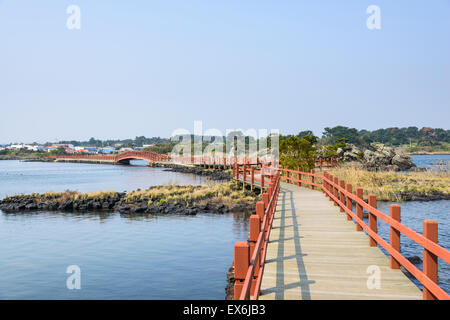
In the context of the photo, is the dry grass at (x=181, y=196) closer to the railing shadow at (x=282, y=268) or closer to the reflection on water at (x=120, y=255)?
the reflection on water at (x=120, y=255)

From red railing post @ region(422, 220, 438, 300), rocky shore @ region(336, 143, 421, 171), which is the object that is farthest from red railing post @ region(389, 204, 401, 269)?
rocky shore @ region(336, 143, 421, 171)

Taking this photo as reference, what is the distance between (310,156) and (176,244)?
20.0m

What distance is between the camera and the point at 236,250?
554 cm

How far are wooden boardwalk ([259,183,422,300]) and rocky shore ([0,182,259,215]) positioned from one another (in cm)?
1404

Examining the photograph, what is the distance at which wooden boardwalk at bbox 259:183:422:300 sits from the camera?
6926 mm

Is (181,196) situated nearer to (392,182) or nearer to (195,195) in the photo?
(195,195)

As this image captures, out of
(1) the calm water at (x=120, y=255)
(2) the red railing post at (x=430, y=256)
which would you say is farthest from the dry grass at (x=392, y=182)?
(2) the red railing post at (x=430, y=256)

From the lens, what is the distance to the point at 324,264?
862 centimetres

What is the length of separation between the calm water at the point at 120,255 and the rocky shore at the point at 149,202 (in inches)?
76.8

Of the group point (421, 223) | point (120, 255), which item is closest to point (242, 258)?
point (120, 255)

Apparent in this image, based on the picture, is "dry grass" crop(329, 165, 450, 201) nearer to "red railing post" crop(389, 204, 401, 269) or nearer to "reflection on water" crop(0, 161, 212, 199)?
"reflection on water" crop(0, 161, 212, 199)

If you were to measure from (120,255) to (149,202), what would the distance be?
12.7 metres
